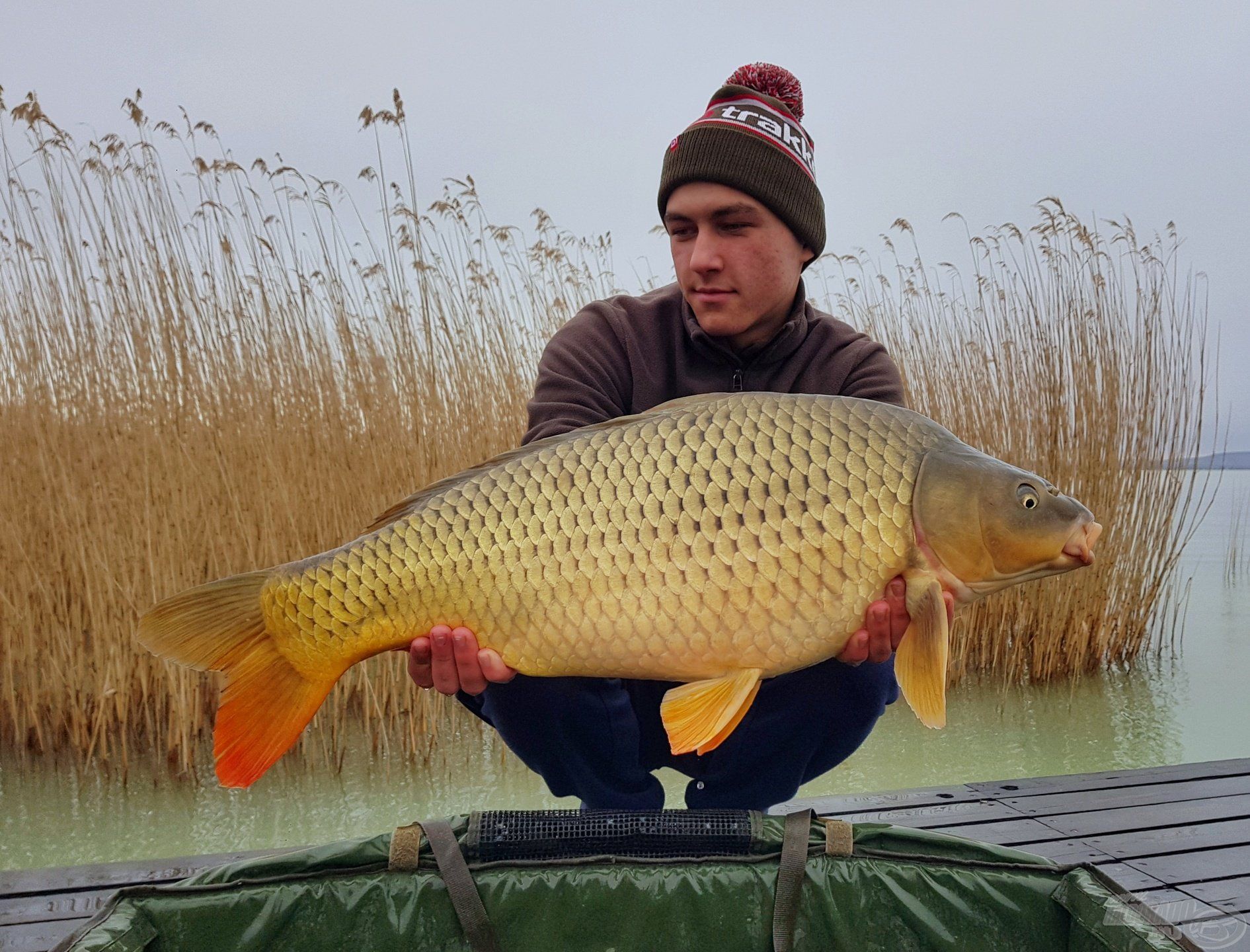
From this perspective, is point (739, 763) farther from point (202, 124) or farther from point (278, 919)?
point (202, 124)

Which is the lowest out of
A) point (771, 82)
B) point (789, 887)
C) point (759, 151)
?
point (789, 887)

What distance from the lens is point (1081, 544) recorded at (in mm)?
1017

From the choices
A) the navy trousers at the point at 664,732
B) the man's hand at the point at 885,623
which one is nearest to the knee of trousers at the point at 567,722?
the navy trousers at the point at 664,732

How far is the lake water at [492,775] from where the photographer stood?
7.34ft

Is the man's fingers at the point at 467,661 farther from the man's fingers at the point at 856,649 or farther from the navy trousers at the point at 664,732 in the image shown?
the man's fingers at the point at 856,649

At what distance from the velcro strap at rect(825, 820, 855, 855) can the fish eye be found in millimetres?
425

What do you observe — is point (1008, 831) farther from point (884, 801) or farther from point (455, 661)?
point (455, 661)

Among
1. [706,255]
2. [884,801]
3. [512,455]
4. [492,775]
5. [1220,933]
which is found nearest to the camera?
[512,455]

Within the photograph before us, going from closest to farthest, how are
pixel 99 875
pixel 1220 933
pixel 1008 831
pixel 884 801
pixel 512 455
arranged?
pixel 512 455 < pixel 1220 933 < pixel 99 875 < pixel 1008 831 < pixel 884 801

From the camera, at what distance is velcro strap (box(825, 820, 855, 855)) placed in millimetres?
1146

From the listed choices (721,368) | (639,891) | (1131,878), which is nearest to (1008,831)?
(1131,878)

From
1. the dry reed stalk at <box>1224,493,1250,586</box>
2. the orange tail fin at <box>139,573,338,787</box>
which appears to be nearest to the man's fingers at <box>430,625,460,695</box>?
the orange tail fin at <box>139,573,338,787</box>

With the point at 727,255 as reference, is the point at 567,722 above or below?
below

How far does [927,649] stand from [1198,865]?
2.49 ft
